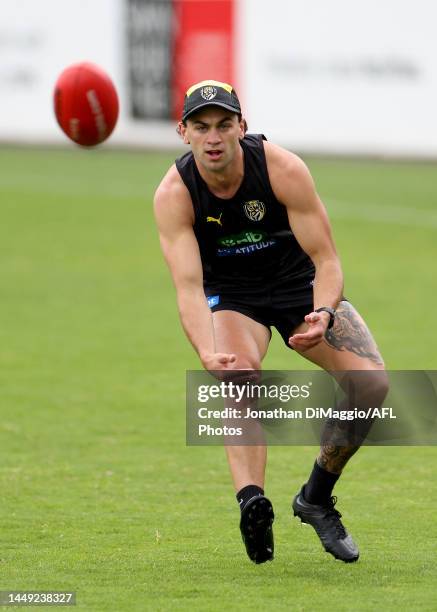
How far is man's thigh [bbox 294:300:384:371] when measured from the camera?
6.90m

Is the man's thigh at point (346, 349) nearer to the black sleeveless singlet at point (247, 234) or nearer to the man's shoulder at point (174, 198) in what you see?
the black sleeveless singlet at point (247, 234)

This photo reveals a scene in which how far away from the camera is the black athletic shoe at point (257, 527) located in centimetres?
641

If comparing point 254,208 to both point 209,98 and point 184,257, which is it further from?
point 209,98

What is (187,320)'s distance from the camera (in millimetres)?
6633

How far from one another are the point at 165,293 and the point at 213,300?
9.72 meters

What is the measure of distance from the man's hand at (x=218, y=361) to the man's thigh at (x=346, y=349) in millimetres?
712

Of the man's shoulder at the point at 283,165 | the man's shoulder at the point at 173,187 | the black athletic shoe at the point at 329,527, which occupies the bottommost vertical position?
the black athletic shoe at the point at 329,527

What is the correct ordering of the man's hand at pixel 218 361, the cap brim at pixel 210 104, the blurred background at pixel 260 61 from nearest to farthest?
the man's hand at pixel 218 361, the cap brim at pixel 210 104, the blurred background at pixel 260 61

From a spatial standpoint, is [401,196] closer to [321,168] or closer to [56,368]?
[321,168]

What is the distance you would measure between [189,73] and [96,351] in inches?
678

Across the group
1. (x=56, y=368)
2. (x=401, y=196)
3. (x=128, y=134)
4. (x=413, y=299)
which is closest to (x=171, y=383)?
(x=56, y=368)

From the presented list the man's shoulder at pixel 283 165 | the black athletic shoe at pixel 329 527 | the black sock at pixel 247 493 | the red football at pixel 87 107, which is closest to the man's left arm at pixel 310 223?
the man's shoulder at pixel 283 165

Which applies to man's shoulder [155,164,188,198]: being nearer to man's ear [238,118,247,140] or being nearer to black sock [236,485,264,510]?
man's ear [238,118,247,140]

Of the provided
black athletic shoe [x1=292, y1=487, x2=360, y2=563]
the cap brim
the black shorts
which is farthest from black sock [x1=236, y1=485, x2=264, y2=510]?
the cap brim
